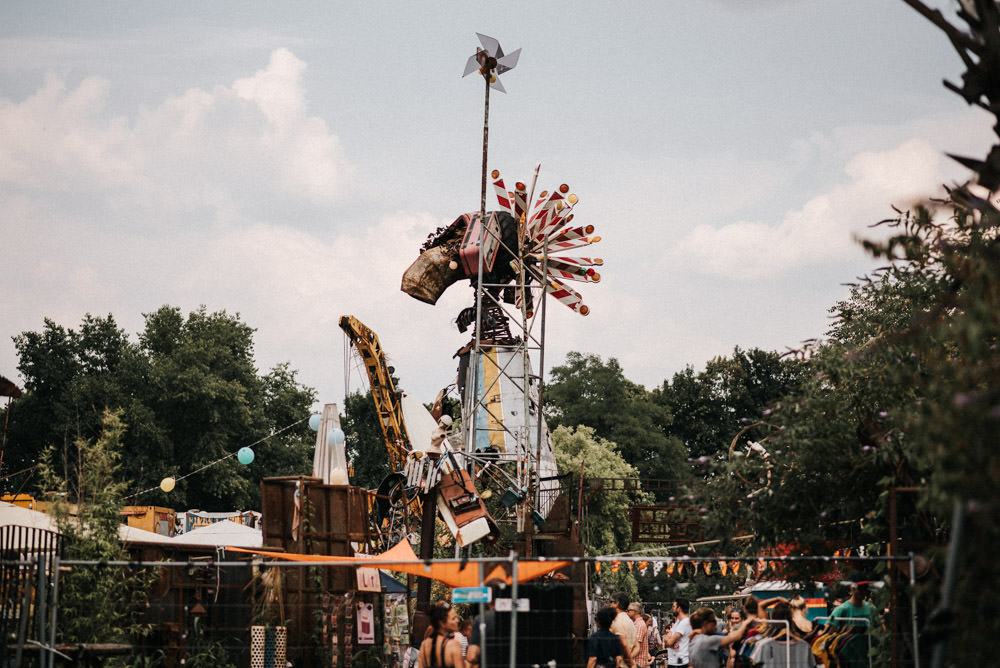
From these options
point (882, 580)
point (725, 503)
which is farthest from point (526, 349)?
point (882, 580)

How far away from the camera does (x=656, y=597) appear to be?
176 ft

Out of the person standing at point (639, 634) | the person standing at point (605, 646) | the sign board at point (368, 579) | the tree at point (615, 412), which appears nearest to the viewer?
the person standing at point (605, 646)

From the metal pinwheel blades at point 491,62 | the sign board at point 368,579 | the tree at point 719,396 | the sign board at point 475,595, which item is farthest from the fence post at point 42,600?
the tree at point 719,396

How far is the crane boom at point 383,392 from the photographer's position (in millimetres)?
23734

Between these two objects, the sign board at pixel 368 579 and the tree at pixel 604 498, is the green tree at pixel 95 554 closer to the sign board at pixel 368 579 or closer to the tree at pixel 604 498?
the sign board at pixel 368 579

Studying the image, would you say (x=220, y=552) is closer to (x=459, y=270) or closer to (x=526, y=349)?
(x=526, y=349)

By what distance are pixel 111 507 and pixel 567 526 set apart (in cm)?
1175

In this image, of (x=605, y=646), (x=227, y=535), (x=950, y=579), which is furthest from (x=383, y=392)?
(x=950, y=579)

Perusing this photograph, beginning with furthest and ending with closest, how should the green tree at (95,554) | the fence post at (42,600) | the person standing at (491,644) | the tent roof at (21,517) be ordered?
the tent roof at (21,517)
the green tree at (95,554)
the person standing at (491,644)
the fence post at (42,600)

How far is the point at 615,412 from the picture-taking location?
65062 millimetres

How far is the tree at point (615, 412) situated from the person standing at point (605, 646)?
5091 centimetres

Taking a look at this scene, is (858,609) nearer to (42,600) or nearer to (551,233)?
(42,600)

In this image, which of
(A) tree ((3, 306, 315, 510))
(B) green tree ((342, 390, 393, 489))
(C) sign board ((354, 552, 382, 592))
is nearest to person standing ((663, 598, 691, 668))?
(C) sign board ((354, 552, 382, 592))

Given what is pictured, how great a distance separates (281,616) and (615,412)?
5219cm
